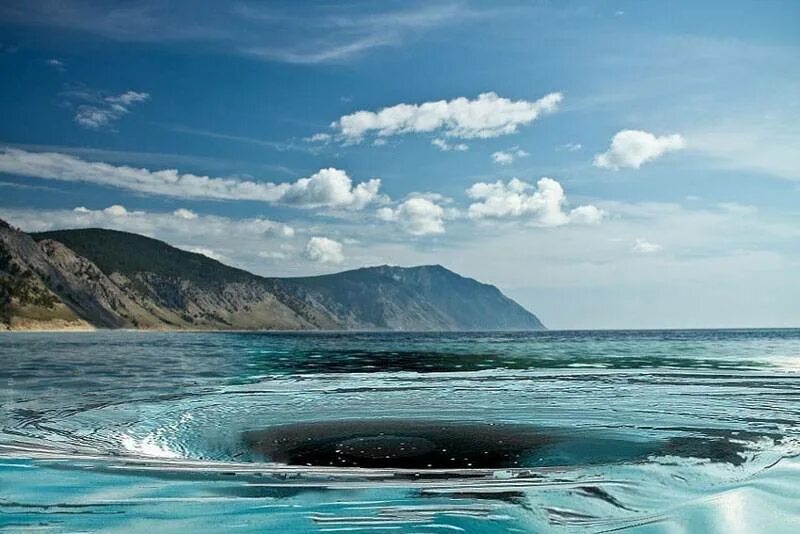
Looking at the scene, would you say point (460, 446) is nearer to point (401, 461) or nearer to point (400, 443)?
point (400, 443)

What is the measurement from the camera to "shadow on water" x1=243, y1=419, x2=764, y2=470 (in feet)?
64.3

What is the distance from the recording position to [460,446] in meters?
22.1

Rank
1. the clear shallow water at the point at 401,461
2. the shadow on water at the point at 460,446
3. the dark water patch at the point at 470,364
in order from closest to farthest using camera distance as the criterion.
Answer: the clear shallow water at the point at 401,461 → the shadow on water at the point at 460,446 → the dark water patch at the point at 470,364

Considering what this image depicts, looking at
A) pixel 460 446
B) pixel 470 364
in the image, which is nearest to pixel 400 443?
pixel 460 446

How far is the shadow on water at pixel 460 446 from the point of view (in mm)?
19609

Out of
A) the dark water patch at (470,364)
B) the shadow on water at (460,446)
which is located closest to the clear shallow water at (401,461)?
the shadow on water at (460,446)

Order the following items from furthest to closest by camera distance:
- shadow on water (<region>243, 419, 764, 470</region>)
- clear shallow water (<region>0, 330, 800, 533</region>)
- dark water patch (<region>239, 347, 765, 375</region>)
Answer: dark water patch (<region>239, 347, 765, 375</region>) → shadow on water (<region>243, 419, 764, 470</region>) → clear shallow water (<region>0, 330, 800, 533</region>)

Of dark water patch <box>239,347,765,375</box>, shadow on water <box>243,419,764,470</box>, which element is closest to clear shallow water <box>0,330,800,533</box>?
shadow on water <box>243,419,764,470</box>

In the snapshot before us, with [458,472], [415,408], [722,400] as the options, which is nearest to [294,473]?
[458,472]

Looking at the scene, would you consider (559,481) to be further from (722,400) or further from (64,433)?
(722,400)

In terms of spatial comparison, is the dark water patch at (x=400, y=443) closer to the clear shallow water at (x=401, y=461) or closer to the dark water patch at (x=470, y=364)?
the clear shallow water at (x=401, y=461)

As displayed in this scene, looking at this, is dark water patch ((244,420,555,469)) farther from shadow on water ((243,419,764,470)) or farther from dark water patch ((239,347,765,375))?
dark water patch ((239,347,765,375))

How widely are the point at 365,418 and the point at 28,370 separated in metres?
43.1

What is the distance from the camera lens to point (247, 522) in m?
13.3
